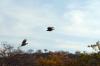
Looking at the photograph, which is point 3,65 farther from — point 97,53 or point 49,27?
point 49,27

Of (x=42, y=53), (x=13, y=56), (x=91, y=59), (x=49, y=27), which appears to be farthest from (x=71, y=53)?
(x=49, y=27)

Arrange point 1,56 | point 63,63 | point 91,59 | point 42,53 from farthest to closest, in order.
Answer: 1. point 42,53
2. point 1,56
3. point 63,63
4. point 91,59

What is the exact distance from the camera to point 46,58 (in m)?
54.4

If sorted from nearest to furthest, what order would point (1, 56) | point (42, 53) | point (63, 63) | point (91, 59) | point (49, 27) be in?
point (49, 27), point (91, 59), point (63, 63), point (1, 56), point (42, 53)

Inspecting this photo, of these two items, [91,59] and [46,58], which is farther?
[46,58]

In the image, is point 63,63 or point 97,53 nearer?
point 97,53

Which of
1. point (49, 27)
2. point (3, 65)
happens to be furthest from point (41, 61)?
point (49, 27)

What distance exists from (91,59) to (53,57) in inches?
280

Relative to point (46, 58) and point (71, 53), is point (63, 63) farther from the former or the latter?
point (71, 53)

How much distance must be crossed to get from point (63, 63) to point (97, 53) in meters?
5.16

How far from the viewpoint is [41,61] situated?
5303 cm

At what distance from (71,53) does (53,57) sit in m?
5.60

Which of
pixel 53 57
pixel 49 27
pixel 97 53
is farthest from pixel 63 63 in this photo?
pixel 49 27

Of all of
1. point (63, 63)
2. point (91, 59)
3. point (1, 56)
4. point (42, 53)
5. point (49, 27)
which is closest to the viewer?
point (49, 27)
